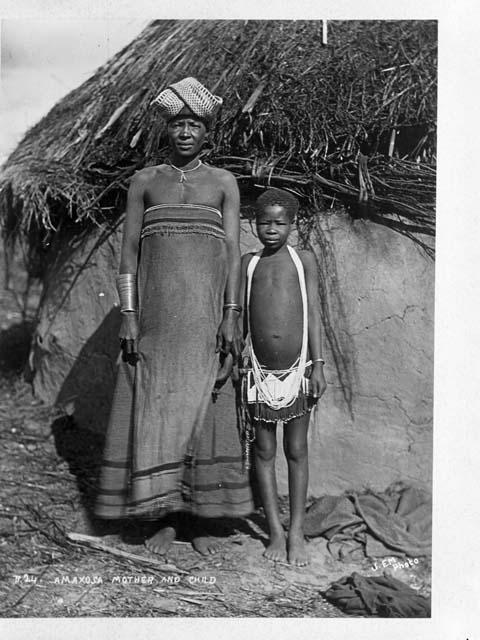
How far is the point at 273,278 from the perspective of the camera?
423 centimetres

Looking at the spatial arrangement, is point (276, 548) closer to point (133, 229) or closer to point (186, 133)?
point (133, 229)

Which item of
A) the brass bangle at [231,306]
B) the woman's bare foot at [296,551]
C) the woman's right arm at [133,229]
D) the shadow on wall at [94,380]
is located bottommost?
the woman's bare foot at [296,551]

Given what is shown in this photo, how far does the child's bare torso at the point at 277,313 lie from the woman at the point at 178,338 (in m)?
0.13

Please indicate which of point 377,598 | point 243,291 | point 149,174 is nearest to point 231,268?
point 243,291

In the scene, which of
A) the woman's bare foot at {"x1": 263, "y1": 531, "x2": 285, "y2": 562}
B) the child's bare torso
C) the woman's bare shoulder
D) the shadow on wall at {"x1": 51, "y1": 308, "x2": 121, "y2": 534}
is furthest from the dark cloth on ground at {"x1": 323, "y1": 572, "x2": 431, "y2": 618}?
the woman's bare shoulder

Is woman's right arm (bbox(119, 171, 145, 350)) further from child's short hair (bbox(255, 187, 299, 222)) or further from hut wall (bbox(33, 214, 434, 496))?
hut wall (bbox(33, 214, 434, 496))

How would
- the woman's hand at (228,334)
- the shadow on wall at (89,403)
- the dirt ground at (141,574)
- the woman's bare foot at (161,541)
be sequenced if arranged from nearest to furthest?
the woman's hand at (228,334) < the dirt ground at (141,574) < the woman's bare foot at (161,541) < the shadow on wall at (89,403)

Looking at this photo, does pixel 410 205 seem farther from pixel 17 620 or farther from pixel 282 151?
pixel 17 620

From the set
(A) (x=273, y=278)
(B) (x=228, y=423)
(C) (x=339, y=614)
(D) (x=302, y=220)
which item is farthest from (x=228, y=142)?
(C) (x=339, y=614)

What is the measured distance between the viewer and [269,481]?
4.28m

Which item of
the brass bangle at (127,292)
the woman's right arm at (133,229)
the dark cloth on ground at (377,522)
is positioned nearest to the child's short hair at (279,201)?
the woman's right arm at (133,229)

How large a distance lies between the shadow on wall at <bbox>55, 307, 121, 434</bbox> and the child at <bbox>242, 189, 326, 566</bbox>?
3.62 ft

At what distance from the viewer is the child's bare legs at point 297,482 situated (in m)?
4.27

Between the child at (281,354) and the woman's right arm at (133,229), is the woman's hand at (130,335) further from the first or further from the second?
the child at (281,354)
